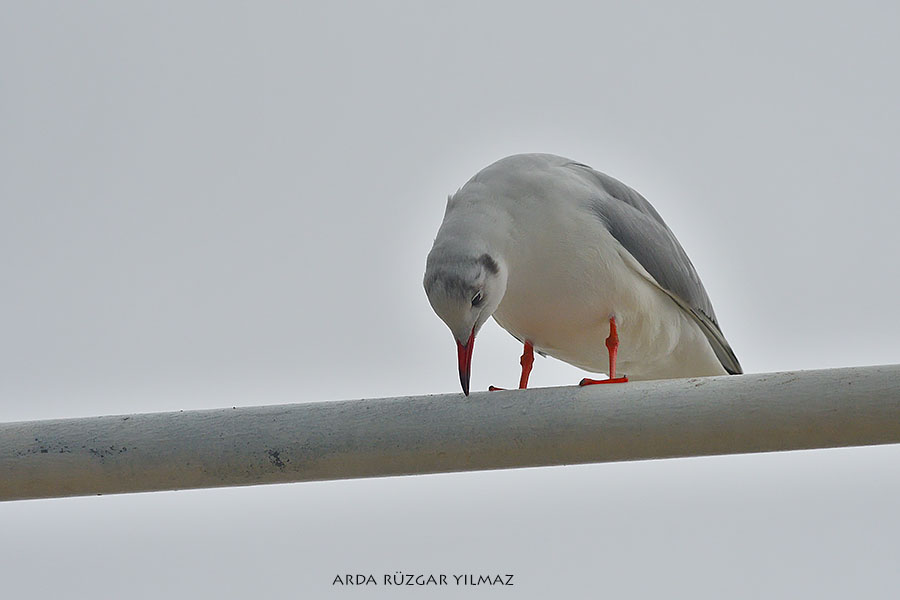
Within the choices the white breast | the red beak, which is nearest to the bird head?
the red beak

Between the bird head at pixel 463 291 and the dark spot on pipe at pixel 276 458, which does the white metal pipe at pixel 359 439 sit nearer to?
the dark spot on pipe at pixel 276 458

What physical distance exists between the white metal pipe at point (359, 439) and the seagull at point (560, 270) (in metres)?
0.36

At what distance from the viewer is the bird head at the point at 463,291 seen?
7.11ft

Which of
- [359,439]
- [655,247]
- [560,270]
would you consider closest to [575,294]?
[560,270]

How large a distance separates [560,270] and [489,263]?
0.66 ft

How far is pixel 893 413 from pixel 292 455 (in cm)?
89

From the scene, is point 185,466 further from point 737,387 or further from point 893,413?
point 893,413

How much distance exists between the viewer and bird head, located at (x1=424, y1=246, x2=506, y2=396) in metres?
2.17

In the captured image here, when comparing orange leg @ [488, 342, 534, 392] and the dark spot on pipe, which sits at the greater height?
orange leg @ [488, 342, 534, 392]

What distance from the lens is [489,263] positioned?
2215mm

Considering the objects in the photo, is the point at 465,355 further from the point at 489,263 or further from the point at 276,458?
the point at 276,458

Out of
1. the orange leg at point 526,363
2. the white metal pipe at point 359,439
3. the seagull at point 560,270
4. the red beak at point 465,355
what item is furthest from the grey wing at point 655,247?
the white metal pipe at point 359,439

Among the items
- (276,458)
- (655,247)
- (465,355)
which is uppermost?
(655,247)

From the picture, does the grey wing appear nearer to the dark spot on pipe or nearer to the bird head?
the bird head
